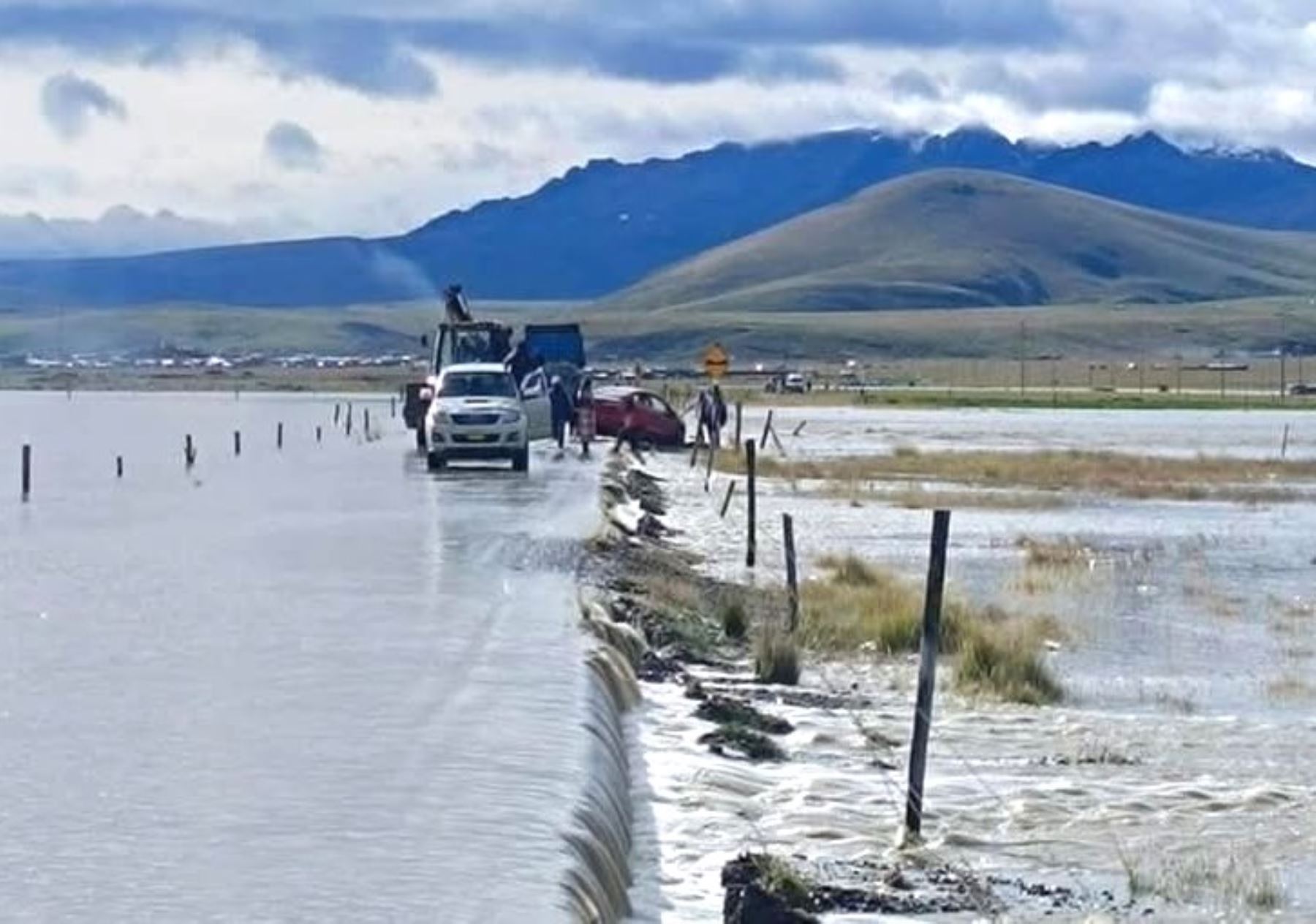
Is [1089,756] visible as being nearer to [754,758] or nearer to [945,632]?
[754,758]

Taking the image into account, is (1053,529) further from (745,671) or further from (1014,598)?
(745,671)

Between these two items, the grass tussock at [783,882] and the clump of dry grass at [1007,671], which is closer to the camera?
the grass tussock at [783,882]

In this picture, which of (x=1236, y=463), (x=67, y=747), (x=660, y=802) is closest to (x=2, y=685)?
(x=67, y=747)

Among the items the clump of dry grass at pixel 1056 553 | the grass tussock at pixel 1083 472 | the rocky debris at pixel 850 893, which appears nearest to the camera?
the rocky debris at pixel 850 893

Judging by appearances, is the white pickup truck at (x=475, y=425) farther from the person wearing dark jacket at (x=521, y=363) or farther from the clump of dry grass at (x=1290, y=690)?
the clump of dry grass at (x=1290, y=690)

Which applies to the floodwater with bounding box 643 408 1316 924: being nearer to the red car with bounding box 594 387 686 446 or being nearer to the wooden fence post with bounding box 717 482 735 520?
the wooden fence post with bounding box 717 482 735 520

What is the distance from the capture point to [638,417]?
6212cm

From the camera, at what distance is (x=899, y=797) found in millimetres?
16828

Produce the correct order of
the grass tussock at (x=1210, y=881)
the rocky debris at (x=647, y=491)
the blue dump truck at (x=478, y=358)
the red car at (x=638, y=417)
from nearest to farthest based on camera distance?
the grass tussock at (x=1210, y=881) < the rocky debris at (x=647, y=491) < the blue dump truck at (x=478, y=358) < the red car at (x=638, y=417)

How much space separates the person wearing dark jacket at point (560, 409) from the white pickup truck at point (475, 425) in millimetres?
8171

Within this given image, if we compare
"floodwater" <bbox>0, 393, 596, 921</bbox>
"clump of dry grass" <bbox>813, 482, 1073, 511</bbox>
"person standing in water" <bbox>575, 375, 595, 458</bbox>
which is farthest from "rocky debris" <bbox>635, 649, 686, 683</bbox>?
"person standing in water" <bbox>575, 375, 595, 458</bbox>

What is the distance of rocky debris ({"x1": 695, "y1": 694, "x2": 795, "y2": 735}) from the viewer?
63.1ft

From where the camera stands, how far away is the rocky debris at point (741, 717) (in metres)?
19.2

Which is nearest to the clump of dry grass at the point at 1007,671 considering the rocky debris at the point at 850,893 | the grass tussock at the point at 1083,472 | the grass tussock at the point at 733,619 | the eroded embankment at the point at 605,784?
the grass tussock at the point at 733,619
